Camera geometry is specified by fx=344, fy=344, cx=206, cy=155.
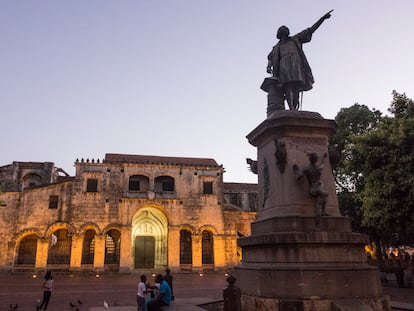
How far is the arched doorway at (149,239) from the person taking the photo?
31828 millimetres

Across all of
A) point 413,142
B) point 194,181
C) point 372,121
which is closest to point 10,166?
point 194,181

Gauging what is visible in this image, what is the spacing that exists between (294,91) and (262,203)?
283cm

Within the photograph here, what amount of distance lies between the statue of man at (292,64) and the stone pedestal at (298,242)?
1114 millimetres

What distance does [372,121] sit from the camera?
22812 millimetres

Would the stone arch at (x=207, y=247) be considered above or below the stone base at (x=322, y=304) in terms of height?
above

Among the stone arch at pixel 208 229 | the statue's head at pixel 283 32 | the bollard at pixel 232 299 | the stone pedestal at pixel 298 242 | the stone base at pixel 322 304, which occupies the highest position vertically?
the statue's head at pixel 283 32

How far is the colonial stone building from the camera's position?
1142 inches

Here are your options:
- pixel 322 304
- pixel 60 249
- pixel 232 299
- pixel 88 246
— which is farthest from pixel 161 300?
pixel 60 249

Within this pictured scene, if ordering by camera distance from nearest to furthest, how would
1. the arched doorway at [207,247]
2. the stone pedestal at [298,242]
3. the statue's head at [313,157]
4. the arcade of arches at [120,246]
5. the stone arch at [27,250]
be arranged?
1. the stone pedestal at [298,242]
2. the statue's head at [313,157]
3. the arcade of arches at [120,246]
4. the stone arch at [27,250]
5. the arched doorway at [207,247]

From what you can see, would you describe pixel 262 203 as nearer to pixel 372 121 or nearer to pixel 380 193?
pixel 380 193

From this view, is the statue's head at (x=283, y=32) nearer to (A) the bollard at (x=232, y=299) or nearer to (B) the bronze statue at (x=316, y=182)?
(B) the bronze statue at (x=316, y=182)

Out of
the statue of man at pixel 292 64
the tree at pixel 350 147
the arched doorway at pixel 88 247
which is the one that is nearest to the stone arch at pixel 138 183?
the arched doorway at pixel 88 247

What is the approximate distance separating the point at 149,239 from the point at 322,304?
28.9 m

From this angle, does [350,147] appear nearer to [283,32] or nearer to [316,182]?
[283,32]
